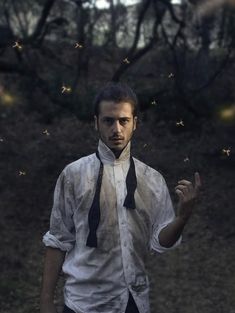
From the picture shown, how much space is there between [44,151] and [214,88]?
324cm

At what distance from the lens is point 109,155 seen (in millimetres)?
2904

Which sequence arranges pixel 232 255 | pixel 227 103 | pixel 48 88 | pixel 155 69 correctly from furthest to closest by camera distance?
pixel 155 69 < pixel 227 103 < pixel 48 88 < pixel 232 255

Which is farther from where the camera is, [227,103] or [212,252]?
[227,103]

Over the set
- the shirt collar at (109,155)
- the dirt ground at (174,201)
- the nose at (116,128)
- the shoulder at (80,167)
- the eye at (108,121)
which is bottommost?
the dirt ground at (174,201)

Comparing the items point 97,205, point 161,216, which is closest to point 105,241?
point 97,205

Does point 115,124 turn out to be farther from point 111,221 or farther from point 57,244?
point 57,244

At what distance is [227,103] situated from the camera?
10.2m

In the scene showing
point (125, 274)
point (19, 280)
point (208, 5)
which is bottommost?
point (19, 280)

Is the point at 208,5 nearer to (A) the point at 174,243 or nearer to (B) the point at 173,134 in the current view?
(B) the point at 173,134

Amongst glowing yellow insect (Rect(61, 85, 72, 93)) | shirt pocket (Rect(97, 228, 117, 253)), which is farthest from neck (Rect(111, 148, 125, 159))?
glowing yellow insect (Rect(61, 85, 72, 93))

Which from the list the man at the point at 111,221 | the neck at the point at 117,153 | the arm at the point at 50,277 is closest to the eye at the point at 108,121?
the man at the point at 111,221

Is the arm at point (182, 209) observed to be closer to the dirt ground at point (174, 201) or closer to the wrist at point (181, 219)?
the wrist at point (181, 219)

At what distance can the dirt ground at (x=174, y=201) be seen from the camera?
7.08 m

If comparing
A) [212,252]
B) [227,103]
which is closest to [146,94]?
[227,103]
